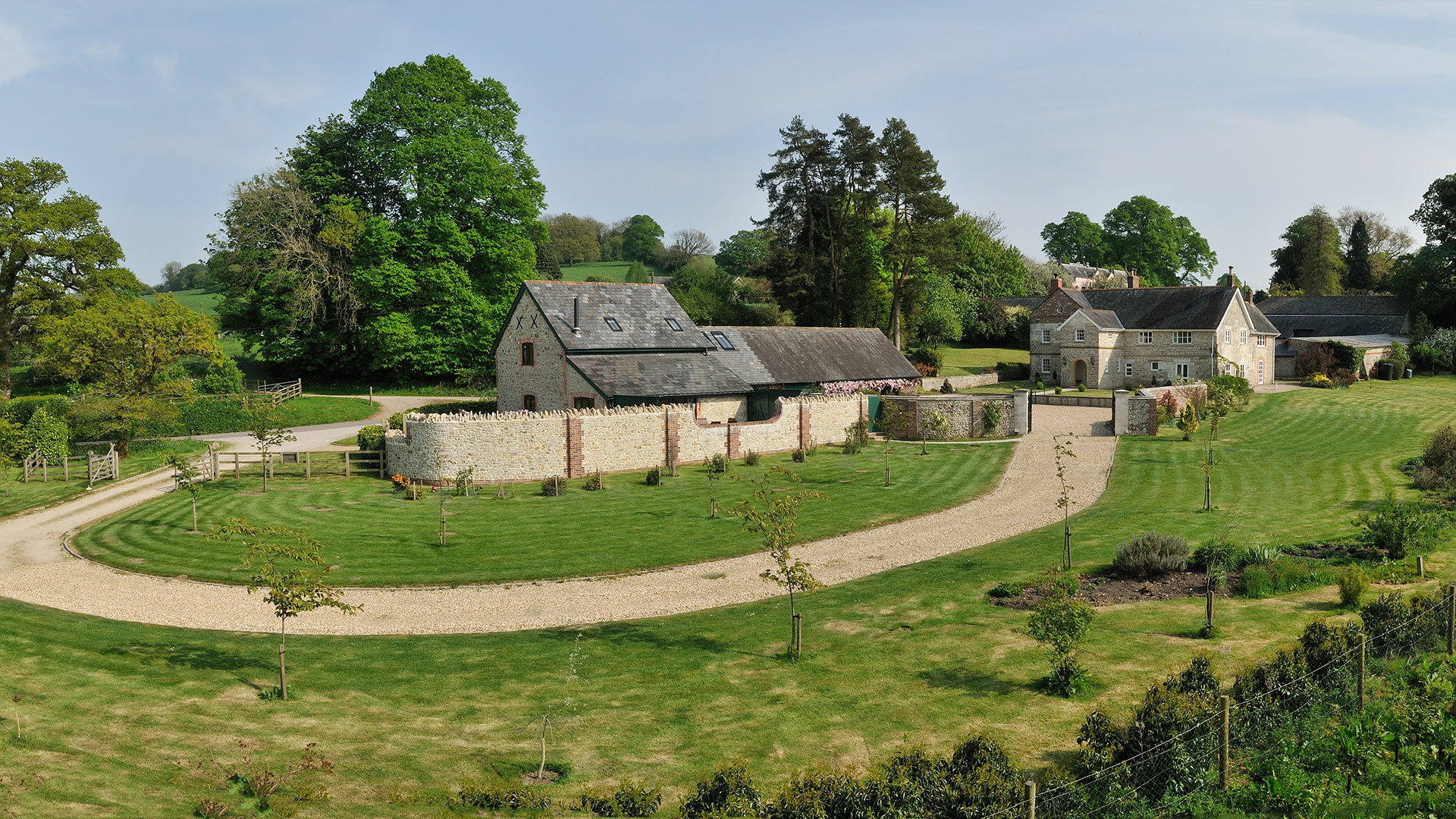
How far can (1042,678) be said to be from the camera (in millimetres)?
13594

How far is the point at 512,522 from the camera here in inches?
1020

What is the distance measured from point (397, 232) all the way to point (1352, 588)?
50343 mm

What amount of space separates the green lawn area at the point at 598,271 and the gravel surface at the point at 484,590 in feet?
279

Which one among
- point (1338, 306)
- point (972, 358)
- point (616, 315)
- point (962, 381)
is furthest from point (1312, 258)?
point (616, 315)

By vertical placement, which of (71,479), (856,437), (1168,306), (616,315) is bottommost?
(71,479)

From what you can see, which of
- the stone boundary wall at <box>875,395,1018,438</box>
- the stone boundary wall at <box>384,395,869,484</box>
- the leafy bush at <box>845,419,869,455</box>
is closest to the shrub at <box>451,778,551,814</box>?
the stone boundary wall at <box>384,395,869,484</box>

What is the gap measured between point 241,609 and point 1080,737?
1629 centimetres

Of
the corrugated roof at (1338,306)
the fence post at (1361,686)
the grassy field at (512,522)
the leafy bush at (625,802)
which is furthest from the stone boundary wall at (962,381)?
the leafy bush at (625,802)

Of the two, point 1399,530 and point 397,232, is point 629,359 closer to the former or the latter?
point 397,232

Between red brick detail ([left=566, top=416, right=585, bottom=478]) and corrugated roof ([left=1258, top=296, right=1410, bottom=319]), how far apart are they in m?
Result: 73.8

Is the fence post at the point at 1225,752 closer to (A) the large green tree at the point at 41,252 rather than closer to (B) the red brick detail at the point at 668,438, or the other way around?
(B) the red brick detail at the point at 668,438

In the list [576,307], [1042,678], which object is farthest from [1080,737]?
[576,307]

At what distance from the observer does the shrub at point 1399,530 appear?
1898 cm

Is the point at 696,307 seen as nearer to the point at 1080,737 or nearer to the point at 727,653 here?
the point at 727,653
